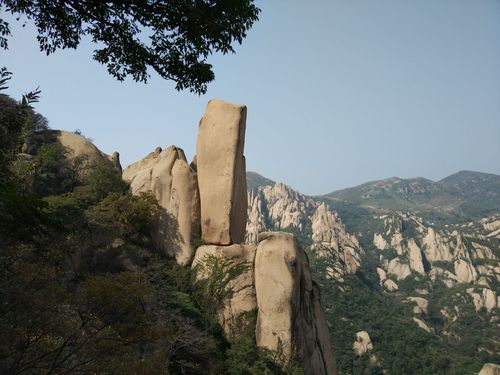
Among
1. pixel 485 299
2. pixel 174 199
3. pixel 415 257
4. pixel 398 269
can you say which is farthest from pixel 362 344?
pixel 415 257

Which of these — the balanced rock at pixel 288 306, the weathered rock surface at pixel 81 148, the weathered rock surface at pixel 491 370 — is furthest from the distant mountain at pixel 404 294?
the weathered rock surface at pixel 81 148

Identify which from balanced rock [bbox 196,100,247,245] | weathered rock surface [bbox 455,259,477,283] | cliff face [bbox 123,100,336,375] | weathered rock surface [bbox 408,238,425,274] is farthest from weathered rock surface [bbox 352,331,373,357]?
weathered rock surface [bbox 408,238,425,274]

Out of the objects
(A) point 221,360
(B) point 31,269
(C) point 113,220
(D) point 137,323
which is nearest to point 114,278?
(D) point 137,323

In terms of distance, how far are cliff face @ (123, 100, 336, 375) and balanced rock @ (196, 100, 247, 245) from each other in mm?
53

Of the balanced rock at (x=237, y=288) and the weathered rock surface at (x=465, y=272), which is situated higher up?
the balanced rock at (x=237, y=288)

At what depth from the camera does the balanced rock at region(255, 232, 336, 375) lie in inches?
814

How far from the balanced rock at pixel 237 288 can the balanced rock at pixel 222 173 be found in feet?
3.97

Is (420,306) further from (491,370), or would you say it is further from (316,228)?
(491,370)

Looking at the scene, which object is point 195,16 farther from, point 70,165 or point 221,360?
point 70,165

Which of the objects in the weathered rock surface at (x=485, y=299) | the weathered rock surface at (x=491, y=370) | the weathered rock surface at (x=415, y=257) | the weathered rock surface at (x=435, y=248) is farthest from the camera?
the weathered rock surface at (x=435, y=248)

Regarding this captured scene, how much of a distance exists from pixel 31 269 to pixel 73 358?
2819mm

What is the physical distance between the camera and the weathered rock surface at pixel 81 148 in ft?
95.0

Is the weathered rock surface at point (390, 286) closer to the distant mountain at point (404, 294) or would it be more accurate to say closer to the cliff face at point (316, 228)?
the distant mountain at point (404, 294)

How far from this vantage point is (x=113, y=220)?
76.8ft
